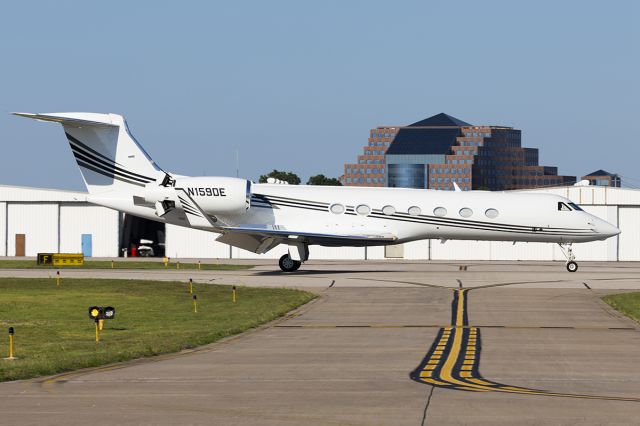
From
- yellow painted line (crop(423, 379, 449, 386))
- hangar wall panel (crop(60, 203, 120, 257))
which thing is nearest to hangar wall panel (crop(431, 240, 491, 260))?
hangar wall panel (crop(60, 203, 120, 257))

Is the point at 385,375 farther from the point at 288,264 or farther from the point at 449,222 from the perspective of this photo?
the point at 288,264

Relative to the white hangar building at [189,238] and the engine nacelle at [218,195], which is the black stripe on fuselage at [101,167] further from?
the white hangar building at [189,238]

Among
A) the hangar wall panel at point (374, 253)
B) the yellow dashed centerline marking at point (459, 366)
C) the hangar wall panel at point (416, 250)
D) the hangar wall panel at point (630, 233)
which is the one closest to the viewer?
the yellow dashed centerline marking at point (459, 366)

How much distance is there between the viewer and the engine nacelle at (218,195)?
151 ft

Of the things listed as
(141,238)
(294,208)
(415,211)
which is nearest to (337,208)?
(294,208)

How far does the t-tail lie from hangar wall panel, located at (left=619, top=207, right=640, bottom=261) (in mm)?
35766

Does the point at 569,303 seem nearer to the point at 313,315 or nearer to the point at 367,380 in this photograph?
the point at 313,315

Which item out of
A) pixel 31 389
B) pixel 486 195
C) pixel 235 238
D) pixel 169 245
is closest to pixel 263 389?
pixel 31 389

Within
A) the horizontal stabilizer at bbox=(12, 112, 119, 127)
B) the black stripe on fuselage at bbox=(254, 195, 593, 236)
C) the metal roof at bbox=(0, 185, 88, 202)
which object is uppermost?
the horizontal stabilizer at bbox=(12, 112, 119, 127)

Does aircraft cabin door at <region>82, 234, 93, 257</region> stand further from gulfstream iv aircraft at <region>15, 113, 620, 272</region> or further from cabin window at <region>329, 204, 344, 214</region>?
cabin window at <region>329, 204, 344, 214</region>

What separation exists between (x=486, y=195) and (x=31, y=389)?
34890 millimetres

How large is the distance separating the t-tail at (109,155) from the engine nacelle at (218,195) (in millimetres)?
2236

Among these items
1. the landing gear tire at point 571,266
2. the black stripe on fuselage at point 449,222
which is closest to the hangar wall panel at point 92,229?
the black stripe on fuselage at point 449,222

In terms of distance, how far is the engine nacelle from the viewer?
46.0 metres
